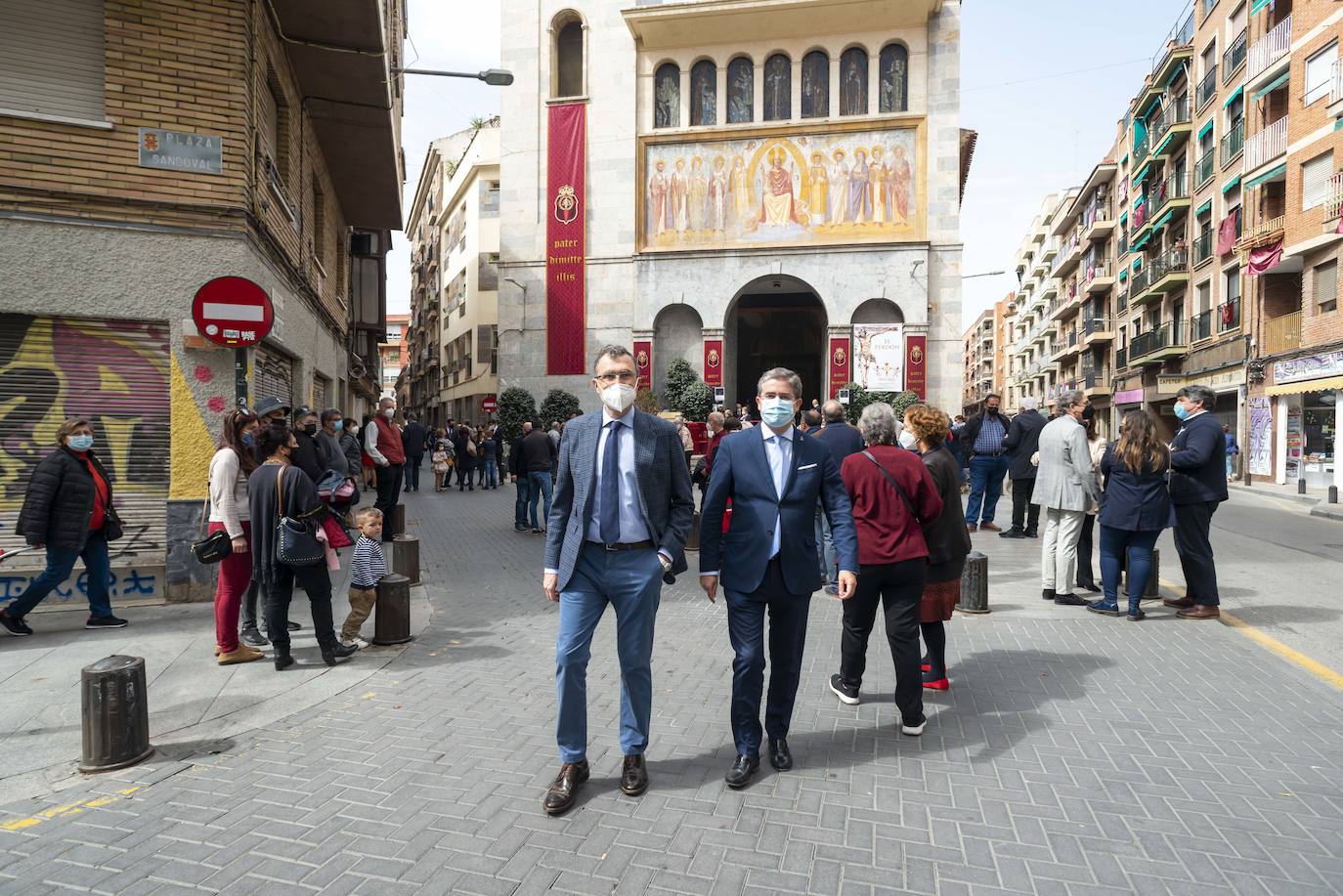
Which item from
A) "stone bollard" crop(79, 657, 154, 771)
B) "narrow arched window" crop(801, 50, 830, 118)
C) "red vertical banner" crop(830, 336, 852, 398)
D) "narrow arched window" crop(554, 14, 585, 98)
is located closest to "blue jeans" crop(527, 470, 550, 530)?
"stone bollard" crop(79, 657, 154, 771)

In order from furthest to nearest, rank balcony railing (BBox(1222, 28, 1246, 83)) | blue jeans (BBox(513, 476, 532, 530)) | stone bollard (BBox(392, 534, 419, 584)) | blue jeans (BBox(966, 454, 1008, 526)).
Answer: balcony railing (BBox(1222, 28, 1246, 83))
blue jeans (BBox(513, 476, 532, 530))
blue jeans (BBox(966, 454, 1008, 526))
stone bollard (BBox(392, 534, 419, 584))

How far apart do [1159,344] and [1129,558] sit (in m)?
Result: 36.3

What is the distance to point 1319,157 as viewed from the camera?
2414cm

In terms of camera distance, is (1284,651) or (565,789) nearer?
(565,789)

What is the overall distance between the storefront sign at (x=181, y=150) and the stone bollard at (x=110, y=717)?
5.38 meters

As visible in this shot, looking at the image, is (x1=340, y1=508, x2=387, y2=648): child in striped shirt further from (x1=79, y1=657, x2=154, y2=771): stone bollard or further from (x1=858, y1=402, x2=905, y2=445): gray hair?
(x1=858, y1=402, x2=905, y2=445): gray hair

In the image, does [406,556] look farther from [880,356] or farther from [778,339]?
A: [778,339]

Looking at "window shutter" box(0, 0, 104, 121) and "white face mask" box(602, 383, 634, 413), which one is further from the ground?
"window shutter" box(0, 0, 104, 121)

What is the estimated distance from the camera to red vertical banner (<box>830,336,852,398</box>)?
3047 cm

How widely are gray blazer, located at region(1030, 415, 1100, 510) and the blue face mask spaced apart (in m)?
4.41

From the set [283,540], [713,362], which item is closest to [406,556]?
[283,540]

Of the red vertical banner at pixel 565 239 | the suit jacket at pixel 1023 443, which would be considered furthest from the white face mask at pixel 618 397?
the red vertical banner at pixel 565 239

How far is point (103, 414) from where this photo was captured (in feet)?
24.2

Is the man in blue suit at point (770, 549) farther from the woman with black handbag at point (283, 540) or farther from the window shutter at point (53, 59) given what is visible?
the window shutter at point (53, 59)
